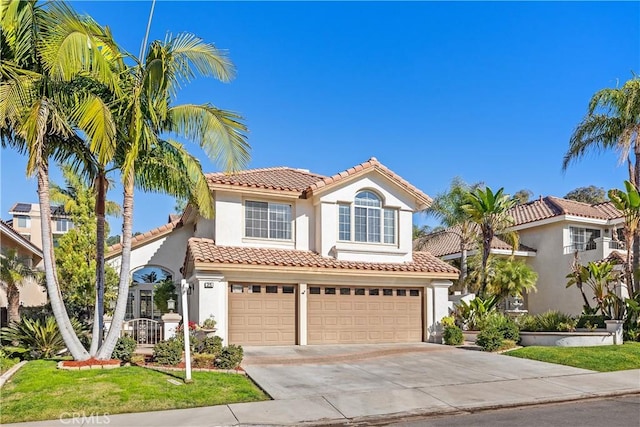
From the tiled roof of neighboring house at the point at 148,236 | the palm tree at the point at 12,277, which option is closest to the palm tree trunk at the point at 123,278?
the tiled roof of neighboring house at the point at 148,236

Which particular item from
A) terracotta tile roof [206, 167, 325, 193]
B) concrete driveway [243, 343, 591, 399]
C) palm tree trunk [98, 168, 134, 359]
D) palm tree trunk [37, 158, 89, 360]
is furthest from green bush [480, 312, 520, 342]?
palm tree trunk [37, 158, 89, 360]

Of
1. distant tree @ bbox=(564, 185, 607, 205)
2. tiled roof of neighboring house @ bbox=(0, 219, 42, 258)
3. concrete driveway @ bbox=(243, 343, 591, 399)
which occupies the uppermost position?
distant tree @ bbox=(564, 185, 607, 205)

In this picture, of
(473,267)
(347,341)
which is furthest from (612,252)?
(347,341)

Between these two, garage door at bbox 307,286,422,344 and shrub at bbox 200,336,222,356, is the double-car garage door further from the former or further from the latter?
shrub at bbox 200,336,222,356

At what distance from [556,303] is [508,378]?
1658cm

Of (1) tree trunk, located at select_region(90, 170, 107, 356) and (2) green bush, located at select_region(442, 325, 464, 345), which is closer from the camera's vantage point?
→ (1) tree trunk, located at select_region(90, 170, 107, 356)

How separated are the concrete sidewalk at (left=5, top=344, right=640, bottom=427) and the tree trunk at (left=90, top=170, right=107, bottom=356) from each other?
3.93m

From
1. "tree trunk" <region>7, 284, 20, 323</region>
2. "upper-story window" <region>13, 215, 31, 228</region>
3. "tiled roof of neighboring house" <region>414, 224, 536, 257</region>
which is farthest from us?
"upper-story window" <region>13, 215, 31, 228</region>

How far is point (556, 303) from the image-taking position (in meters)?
27.0

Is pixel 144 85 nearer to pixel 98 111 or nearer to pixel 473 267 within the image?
pixel 98 111

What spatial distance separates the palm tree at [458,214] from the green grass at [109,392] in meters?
15.7

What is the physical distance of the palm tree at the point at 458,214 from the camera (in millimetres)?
24922

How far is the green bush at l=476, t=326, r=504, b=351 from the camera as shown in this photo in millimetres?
16750

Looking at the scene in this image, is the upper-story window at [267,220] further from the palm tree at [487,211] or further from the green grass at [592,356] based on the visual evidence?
the green grass at [592,356]
